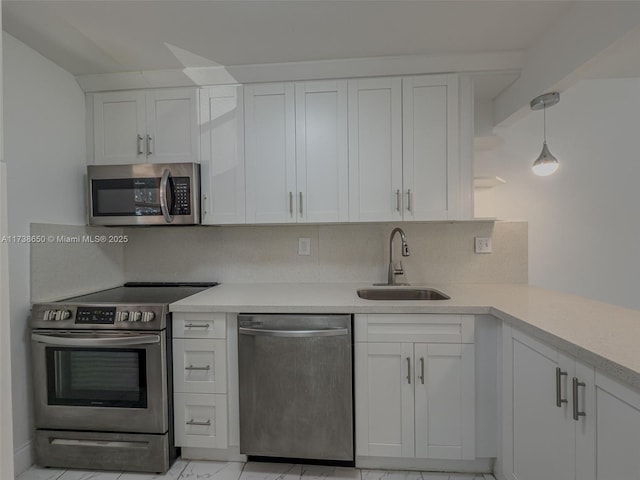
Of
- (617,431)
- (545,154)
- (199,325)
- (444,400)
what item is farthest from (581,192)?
(199,325)

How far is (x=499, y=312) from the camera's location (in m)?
1.70

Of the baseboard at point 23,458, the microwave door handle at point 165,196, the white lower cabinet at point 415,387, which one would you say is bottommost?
the baseboard at point 23,458

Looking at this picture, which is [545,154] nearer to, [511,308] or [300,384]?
[511,308]

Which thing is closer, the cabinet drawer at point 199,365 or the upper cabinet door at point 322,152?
the cabinet drawer at point 199,365

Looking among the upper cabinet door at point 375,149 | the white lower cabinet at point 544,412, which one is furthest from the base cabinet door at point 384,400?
the upper cabinet door at point 375,149

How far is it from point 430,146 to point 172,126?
5.23 feet

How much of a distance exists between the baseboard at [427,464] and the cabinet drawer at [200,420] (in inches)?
29.6

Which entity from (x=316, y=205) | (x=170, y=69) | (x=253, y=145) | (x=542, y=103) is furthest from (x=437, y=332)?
(x=170, y=69)

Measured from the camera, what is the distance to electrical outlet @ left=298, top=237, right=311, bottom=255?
2.54m

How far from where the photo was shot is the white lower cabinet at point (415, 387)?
1816 millimetres

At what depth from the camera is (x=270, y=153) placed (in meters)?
2.23

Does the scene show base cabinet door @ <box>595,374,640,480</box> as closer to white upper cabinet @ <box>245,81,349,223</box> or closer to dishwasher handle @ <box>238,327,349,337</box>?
dishwasher handle @ <box>238,327,349,337</box>

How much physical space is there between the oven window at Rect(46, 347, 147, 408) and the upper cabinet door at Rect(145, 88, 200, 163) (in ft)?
3.86

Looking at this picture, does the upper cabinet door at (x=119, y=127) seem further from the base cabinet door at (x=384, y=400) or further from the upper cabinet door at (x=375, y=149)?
the base cabinet door at (x=384, y=400)
